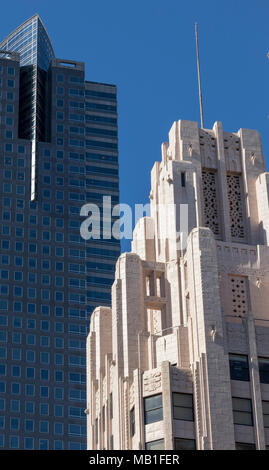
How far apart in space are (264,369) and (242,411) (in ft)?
12.1

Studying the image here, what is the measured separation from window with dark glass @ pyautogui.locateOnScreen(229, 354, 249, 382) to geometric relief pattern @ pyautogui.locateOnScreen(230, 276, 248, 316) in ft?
15.4

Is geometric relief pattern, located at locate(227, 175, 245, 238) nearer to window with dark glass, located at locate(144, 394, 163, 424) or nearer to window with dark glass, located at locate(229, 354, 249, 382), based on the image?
window with dark glass, located at locate(229, 354, 249, 382)

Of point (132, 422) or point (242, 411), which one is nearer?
point (242, 411)

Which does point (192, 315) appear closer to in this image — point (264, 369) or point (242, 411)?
point (264, 369)

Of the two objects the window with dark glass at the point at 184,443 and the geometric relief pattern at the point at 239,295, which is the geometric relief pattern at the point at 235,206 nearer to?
the geometric relief pattern at the point at 239,295

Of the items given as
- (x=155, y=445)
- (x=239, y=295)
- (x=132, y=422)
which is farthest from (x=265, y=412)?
(x=239, y=295)

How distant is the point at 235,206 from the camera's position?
86.6m

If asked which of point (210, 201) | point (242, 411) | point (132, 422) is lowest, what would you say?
point (242, 411)

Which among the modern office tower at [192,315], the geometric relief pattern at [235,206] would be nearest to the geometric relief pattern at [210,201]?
the modern office tower at [192,315]

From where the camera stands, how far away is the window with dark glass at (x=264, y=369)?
74.4 metres

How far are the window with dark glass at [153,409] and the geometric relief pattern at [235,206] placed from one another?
16541 mm

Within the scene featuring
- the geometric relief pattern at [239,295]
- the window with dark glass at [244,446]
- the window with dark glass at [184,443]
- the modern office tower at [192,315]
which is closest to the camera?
the window with dark glass at [184,443]

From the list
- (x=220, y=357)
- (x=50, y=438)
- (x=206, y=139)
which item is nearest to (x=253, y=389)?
(x=220, y=357)

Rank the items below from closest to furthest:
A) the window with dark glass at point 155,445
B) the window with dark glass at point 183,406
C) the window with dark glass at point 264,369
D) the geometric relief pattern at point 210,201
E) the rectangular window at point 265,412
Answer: the window with dark glass at point 155,445 → the window with dark glass at point 183,406 → the rectangular window at point 265,412 → the window with dark glass at point 264,369 → the geometric relief pattern at point 210,201
